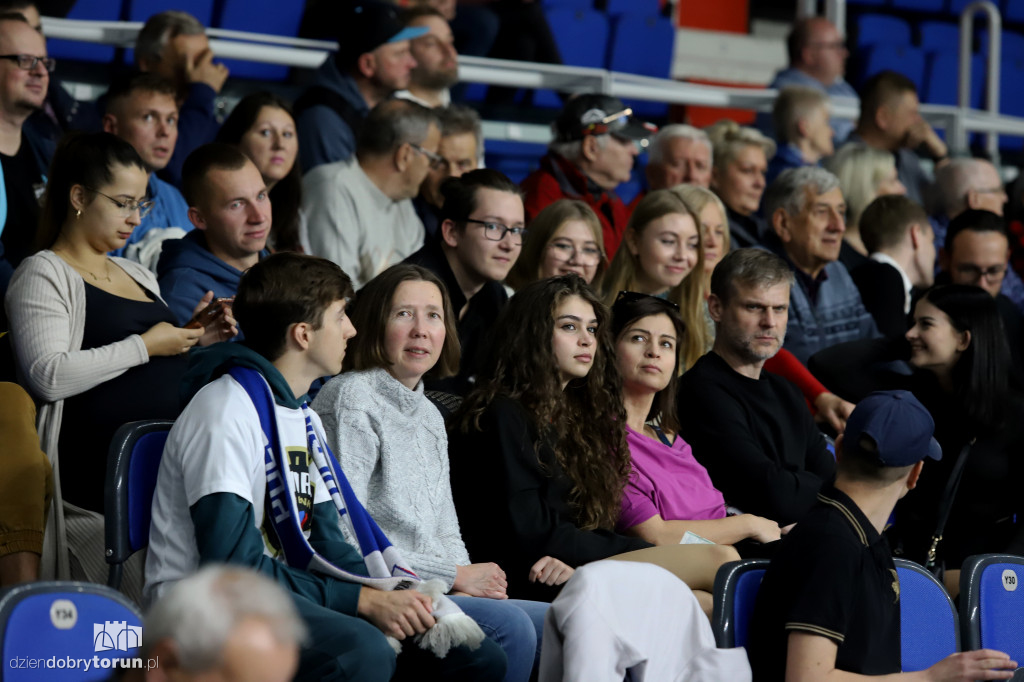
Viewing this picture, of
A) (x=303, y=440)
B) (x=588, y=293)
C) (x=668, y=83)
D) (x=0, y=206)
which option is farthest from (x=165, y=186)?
(x=668, y=83)

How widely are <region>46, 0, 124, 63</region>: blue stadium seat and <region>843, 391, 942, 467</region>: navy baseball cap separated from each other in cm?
463

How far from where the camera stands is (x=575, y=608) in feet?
7.70

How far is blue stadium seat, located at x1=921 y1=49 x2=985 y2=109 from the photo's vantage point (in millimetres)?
9727

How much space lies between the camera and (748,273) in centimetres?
414

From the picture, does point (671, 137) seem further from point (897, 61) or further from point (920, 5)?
point (920, 5)

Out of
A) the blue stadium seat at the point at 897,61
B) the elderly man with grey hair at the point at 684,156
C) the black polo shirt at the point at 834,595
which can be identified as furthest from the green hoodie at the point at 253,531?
the blue stadium seat at the point at 897,61

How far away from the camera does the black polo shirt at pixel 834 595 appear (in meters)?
2.45

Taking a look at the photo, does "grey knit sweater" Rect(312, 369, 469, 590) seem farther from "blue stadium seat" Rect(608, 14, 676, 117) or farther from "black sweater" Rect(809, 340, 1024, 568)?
"blue stadium seat" Rect(608, 14, 676, 117)

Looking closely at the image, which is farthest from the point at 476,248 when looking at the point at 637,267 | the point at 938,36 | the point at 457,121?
the point at 938,36

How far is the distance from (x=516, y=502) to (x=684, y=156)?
10.2 ft

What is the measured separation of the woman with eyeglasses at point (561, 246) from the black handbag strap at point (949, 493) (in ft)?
4.45

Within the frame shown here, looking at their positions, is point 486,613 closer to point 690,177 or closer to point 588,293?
point 588,293

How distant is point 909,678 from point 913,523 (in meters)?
1.70

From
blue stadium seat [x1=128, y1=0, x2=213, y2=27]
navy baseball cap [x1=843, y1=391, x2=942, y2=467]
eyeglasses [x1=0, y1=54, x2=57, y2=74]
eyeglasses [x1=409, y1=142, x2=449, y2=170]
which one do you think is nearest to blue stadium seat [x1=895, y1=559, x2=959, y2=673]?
navy baseball cap [x1=843, y1=391, x2=942, y2=467]
